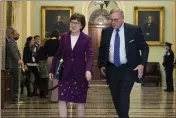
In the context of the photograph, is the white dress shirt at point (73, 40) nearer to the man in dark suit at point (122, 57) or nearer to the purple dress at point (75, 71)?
the purple dress at point (75, 71)

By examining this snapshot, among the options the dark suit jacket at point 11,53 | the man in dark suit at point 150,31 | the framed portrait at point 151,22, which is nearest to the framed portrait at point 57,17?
the framed portrait at point 151,22

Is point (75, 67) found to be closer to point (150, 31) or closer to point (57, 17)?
point (57, 17)

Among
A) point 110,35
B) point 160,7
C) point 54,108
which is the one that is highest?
point 160,7

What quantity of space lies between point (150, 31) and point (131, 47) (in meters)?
13.0

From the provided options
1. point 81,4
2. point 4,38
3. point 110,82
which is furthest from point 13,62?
point 81,4

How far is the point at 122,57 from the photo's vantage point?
15.7 ft

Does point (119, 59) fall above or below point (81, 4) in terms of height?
below

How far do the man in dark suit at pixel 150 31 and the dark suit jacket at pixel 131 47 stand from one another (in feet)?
41.7

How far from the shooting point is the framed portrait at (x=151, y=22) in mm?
17438

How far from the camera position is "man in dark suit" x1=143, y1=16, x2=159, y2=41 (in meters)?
17.5

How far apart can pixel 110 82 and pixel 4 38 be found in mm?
4128

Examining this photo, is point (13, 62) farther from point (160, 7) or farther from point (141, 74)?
point (160, 7)

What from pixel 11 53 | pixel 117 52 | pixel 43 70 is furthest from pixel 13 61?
pixel 117 52

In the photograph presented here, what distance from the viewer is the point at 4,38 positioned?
27.6 ft
